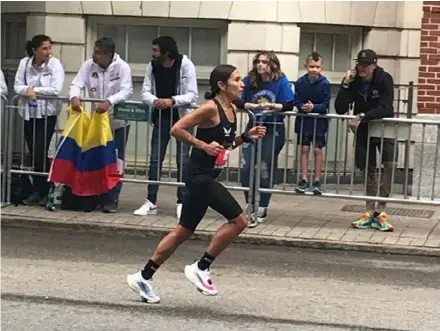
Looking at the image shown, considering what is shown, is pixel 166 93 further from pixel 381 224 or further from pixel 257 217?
pixel 381 224

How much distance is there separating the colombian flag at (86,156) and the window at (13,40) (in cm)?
394

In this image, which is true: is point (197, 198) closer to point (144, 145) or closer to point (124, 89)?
point (124, 89)

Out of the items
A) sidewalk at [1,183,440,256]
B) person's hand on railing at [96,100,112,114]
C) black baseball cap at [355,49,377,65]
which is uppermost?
black baseball cap at [355,49,377,65]

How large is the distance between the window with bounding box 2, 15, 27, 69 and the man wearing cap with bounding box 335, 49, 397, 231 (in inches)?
227

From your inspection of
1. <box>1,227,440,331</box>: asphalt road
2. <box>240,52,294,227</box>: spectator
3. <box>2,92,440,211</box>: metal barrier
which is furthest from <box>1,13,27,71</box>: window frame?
<box>240,52,294,227</box>: spectator

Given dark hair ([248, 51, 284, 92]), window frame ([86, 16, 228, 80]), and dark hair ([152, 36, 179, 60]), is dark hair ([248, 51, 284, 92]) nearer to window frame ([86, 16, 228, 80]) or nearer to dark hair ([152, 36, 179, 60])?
dark hair ([152, 36, 179, 60])

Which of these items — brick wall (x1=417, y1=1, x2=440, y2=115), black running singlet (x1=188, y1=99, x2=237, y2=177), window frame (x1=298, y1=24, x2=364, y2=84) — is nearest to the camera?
black running singlet (x1=188, y1=99, x2=237, y2=177)

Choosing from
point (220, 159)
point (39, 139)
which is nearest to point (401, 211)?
point (39, 139)

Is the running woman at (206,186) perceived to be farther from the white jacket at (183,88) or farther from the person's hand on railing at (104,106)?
the person's hand on railing at (104,106)

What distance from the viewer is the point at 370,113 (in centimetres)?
948

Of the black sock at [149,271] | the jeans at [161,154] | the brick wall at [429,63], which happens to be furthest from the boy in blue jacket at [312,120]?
the black sock at [149,271]

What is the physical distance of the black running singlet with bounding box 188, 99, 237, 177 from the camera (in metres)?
6.70

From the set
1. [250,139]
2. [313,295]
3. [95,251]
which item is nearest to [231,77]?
[250,139]

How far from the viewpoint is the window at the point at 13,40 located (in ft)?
44.4
